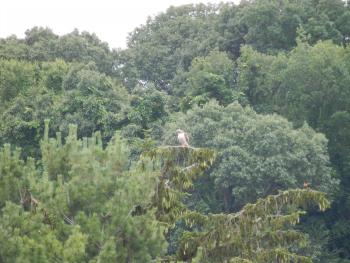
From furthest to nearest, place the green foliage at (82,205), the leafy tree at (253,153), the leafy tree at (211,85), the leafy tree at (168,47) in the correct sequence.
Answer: the leafy tree at (168,47) → the leafy tree at (211,85) → the leafy tree at (253,153) → the green foliage at (82,205)

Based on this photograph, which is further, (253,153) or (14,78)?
(14,78)

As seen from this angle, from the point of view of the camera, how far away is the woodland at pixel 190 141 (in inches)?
530

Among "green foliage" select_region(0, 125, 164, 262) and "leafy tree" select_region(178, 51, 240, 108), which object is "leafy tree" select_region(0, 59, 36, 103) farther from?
"green foliage" select_region(0, 125, 164, 262)

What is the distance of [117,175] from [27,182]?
1.30 m

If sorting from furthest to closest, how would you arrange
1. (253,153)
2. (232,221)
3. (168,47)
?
(168,47) → (253,153) → (232,221)

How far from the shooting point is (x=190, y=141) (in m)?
30.1

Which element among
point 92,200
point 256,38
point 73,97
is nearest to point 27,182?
point 92,200

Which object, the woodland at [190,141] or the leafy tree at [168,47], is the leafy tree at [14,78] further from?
the leafy tree at [168,47]

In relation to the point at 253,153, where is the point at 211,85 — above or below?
above

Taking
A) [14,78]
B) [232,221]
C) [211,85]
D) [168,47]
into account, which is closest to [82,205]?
[232,221]

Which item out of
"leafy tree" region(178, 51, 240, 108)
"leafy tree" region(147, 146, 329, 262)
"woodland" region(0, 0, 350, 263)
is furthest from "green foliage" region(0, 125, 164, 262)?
"leafy tree" region(178, 51, 240, 108)

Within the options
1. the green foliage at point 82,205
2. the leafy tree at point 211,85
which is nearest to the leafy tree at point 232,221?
the green foliage at point 82,205

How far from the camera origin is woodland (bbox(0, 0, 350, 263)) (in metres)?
13.5

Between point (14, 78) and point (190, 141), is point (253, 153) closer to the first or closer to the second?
point (190, 141)
